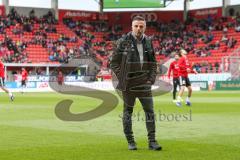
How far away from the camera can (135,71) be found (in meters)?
9.43

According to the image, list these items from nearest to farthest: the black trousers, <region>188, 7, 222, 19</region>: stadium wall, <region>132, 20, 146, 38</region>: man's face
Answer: <region>132, 20, 146, 38</region>: man's face < the black trousers < <region>188, 7, 222, 19</region>: stadium wall

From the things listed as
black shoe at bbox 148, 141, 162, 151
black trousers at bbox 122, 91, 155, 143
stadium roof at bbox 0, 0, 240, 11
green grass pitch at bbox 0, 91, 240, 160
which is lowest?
green grass pitch at bbox 0, 91, 240, 160

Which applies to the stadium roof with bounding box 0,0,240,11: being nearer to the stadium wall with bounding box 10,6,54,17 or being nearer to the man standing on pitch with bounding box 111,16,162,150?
the stadium wall with bounding box 10,6,54,17

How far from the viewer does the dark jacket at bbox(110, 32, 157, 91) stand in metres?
9.27

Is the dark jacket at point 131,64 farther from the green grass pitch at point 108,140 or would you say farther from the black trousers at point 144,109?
the green grass pitch at point 108,140

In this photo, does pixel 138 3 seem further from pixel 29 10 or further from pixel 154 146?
pixel 154 146

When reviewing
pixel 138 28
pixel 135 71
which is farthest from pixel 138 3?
pixel 138 28

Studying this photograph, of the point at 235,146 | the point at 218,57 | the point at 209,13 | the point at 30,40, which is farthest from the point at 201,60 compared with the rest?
the point at 235,146

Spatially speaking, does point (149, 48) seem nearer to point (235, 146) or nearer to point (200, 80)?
point (235, 146)

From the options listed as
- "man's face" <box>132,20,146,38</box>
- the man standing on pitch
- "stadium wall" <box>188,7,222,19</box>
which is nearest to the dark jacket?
the man standing on pitch

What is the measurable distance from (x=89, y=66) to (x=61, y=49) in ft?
15.5

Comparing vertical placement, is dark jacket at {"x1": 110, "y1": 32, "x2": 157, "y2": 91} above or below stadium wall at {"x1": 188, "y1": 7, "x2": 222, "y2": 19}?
below

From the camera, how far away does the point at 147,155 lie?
8.84 m

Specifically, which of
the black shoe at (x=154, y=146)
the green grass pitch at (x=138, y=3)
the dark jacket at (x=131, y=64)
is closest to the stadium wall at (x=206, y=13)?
the green grass pitch at (x=138, y=3)
